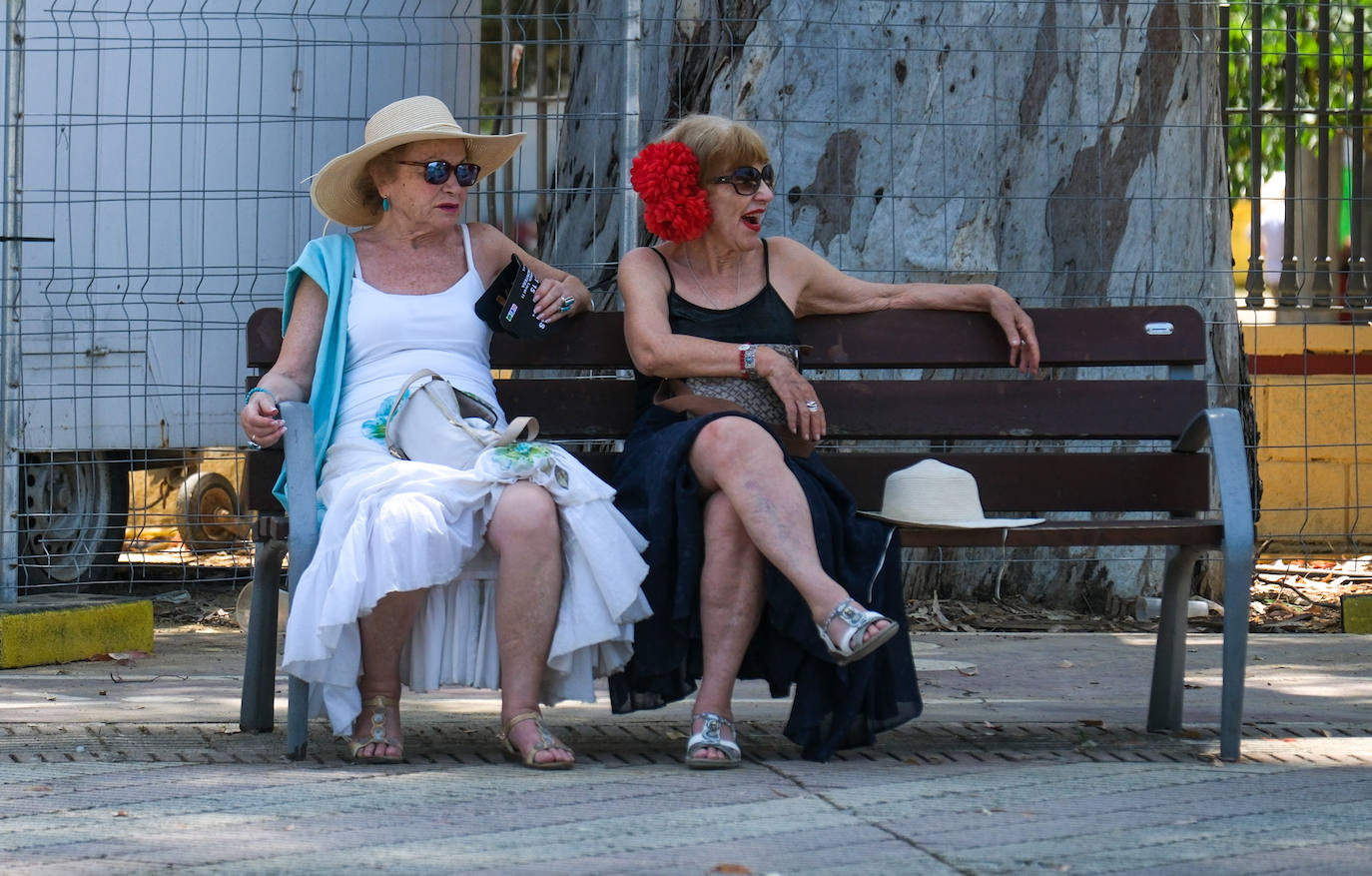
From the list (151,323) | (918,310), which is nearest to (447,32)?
(151,323)

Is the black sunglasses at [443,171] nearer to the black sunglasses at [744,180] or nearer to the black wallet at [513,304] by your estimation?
the black wallet at [513,304]

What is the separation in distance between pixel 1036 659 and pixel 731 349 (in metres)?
1.88

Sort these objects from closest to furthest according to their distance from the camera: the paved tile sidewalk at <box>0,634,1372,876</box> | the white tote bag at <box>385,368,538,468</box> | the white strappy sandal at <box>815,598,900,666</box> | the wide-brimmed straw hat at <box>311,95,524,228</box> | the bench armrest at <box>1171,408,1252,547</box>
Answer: the paved tile sidewalk at <box>0,634,1372,876</box> < the white strappy sandal at <box>815,598,900,666</box> < the bench armrest at <box>1171,408,1252,547</box> < the white tote bag at <box>385,368,538,468</box> < the wide-brimmed straw hat at <box>311,95,524,228</box>

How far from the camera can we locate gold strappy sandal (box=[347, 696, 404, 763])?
337 centimetres

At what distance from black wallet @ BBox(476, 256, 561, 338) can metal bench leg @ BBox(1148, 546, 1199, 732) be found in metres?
1.55

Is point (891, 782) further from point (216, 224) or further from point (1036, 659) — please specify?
point (216, 224)

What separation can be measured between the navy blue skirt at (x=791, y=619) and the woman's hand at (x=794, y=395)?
15 cm

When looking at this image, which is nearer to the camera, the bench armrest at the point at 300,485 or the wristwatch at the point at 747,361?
the bench armrest at the point at 300,485

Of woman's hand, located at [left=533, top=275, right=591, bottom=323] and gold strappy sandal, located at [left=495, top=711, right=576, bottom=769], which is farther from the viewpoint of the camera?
woman's hand, located at [left=533, top=275, right=591, bottom=323]

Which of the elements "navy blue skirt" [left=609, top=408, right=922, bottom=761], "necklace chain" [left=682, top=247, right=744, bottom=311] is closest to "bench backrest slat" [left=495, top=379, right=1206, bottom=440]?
"necklace chain" [left=682, top=247, right=744, bottom=311]

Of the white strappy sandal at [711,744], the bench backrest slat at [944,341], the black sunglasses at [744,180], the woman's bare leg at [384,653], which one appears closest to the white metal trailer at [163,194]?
the bench backrest slat at [944,341]

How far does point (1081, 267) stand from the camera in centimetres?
614

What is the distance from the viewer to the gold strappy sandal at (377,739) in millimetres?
3367

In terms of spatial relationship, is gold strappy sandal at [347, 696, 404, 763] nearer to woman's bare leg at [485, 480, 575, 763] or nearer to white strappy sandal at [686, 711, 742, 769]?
woman's bare leg at [485, 480, 575, 763]
